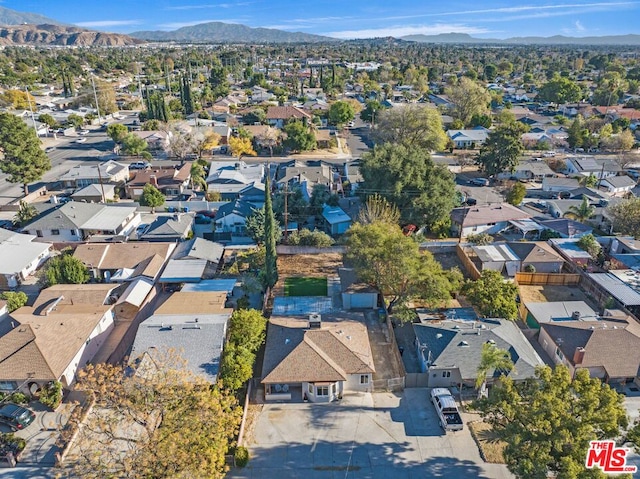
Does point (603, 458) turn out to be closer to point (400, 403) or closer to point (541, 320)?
point (400, 403)

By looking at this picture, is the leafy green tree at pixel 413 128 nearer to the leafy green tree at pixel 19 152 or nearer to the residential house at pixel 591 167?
the residential house at pixel 591 167

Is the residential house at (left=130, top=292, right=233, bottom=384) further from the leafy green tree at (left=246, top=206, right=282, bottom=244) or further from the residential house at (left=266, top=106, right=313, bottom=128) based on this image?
the residential house at (left=266, top=106, right=313, bottom=128)

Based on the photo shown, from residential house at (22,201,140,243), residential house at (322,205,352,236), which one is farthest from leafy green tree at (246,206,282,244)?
residential house at (22,201,140,243)

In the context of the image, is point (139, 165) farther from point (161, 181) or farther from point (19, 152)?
point (19, 152)

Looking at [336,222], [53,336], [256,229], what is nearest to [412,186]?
[336,222]

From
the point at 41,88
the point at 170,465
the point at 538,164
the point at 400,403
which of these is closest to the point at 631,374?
the point at 400,403

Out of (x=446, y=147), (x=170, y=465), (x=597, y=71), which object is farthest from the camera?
(x=597, y=71)
